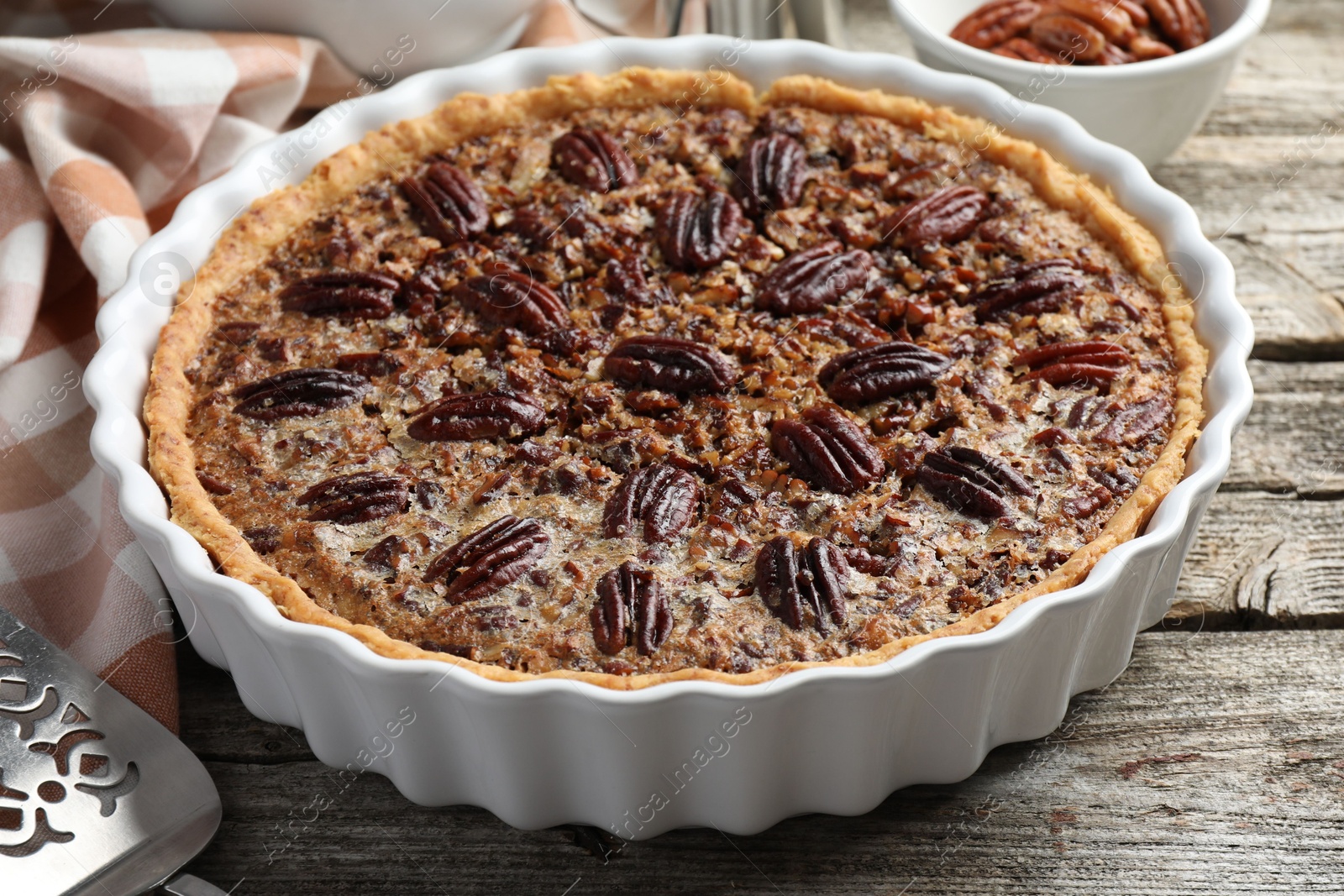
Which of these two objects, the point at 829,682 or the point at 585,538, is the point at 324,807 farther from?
the point at 829,682

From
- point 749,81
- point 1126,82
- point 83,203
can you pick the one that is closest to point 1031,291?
point 1126,82

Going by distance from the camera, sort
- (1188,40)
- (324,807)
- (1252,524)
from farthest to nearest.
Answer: (1188,40) < (1252,524) < (324,807)

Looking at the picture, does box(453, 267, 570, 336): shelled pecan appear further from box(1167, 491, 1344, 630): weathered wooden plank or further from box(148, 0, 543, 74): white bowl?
box(1167, 491, 1344, 630): weathered wooden plank

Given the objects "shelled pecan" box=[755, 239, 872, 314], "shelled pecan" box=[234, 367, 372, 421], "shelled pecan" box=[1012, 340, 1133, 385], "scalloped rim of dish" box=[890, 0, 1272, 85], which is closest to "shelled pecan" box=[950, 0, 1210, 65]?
"scalloped rim of dish" box=[890, 0, 1272, 85]

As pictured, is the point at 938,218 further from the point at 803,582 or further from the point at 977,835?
the point at 977,835

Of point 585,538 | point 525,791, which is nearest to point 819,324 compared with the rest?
point 585,538

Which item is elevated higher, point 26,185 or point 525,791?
point 26,185
